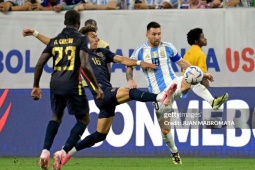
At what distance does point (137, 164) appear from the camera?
626 inches

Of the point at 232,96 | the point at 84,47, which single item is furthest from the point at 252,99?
the point at 84,47

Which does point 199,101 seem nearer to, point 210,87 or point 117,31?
point 210,87

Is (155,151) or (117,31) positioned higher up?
(117,31)

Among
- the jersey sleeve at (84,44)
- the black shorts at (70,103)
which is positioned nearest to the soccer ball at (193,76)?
the black shorts at (70,103)

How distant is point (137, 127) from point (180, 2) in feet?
9.34

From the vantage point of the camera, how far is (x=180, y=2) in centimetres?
1947

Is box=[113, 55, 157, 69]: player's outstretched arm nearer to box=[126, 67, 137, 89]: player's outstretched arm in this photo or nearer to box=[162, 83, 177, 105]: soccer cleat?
box=[126, 67, 137, 89]: player's outstretched arm

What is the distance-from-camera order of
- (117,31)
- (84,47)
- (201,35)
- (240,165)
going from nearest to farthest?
1. (84,47)
2. (240,165)
3. (201,35)
4. (117,31)

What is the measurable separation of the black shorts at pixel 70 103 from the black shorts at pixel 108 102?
155cm

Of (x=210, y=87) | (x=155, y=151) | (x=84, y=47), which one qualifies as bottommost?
(x=155, y=151)

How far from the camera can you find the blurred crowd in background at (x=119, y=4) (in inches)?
756

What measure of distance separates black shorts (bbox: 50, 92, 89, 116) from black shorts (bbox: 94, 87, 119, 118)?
5.09ft

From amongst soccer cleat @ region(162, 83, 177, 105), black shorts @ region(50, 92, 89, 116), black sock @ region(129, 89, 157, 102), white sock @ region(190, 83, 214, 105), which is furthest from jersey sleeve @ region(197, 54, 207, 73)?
black shorts @ region(50, 92, 89, 116)

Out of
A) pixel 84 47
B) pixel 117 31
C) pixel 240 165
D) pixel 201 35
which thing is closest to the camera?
pixel 84 47
